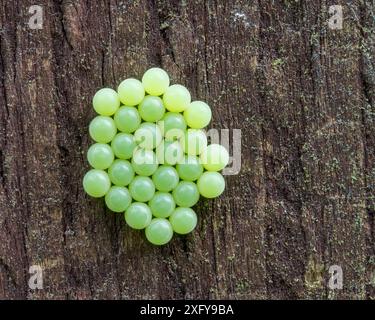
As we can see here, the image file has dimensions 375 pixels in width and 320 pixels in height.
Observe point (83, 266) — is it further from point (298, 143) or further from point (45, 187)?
point (298, 143)

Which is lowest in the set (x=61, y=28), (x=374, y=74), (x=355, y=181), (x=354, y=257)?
(x=354, y=257)

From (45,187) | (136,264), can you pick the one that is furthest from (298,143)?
(45,187)

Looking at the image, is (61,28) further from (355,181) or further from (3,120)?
(355,181)

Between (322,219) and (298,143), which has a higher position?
(298,143)

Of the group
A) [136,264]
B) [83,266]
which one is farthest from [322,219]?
[83,266]

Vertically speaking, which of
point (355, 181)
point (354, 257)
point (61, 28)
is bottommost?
point (354, 257)

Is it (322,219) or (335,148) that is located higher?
(335,148)
